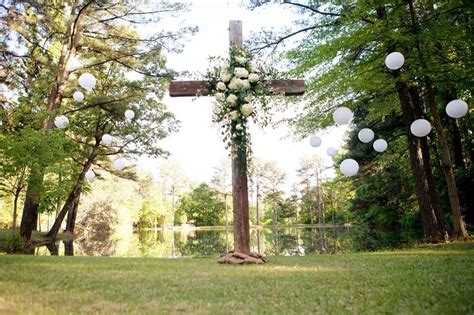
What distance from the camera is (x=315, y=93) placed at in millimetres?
12219

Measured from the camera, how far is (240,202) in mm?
7711

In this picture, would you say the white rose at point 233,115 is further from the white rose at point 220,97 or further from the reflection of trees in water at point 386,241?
the reflection of trees in water at point 386,241

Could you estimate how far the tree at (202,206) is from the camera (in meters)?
53.5

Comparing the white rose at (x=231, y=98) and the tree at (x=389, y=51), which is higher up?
the tree at (x=389, y=51)

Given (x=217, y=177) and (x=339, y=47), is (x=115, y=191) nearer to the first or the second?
(x=217, y=177)

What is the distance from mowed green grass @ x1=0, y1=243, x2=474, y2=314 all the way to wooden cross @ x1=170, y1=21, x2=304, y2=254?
1.59 metres

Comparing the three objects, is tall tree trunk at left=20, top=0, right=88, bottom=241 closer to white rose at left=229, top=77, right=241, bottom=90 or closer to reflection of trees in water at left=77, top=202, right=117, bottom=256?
white rose at left=229, top=77, right=241, bottom=90

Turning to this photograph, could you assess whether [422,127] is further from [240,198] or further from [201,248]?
[201,248]

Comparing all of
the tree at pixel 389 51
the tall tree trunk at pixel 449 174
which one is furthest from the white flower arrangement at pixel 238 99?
the tall tree trunk at pixel 449 174

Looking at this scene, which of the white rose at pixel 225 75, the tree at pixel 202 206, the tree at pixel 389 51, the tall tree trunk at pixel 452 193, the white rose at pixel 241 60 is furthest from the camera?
the tree at pixel 202 206

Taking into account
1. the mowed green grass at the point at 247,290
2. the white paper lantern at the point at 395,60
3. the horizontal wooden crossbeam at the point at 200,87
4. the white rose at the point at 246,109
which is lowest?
the mowed green grass at the point at 247,290

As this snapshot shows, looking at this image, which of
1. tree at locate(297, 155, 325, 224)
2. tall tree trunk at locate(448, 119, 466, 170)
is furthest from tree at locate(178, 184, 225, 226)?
tall tree trunk at locate(448, 119, 466, 170)

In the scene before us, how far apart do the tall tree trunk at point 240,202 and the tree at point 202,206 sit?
1775 inches

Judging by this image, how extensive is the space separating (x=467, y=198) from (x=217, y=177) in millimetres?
35627
